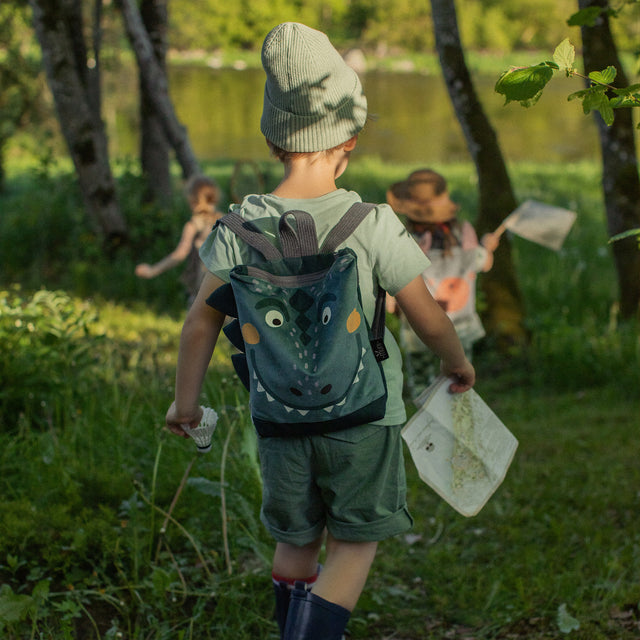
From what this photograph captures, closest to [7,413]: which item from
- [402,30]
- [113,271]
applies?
[113,271]

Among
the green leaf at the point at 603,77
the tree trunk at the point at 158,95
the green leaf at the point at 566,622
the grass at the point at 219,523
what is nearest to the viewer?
the green leaf at the point at 603,77

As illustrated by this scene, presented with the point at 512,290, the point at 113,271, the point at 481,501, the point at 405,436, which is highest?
the point at 405,436

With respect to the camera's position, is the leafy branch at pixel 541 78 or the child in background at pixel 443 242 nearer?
the leafy branch at pixel 541 78

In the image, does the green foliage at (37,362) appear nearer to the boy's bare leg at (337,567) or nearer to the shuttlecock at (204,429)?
the shuttlecock at (204,429)

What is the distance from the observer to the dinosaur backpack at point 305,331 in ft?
6.23

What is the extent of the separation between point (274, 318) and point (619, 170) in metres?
4.69

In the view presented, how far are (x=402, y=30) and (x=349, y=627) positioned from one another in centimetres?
7784

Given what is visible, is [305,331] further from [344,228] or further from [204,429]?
[204,429]

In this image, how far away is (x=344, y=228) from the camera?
1981mm

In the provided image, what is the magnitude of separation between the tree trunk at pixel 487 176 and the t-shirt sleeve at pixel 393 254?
4.26m

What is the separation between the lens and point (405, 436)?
88.2 inches

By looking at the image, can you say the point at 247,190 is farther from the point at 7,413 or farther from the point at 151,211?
the point at 7,413

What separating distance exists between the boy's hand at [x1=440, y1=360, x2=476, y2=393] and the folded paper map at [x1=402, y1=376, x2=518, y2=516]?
0.09ft

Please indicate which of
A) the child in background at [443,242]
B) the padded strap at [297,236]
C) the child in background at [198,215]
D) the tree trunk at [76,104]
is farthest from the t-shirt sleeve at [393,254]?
the tree trunk at [76,104]
